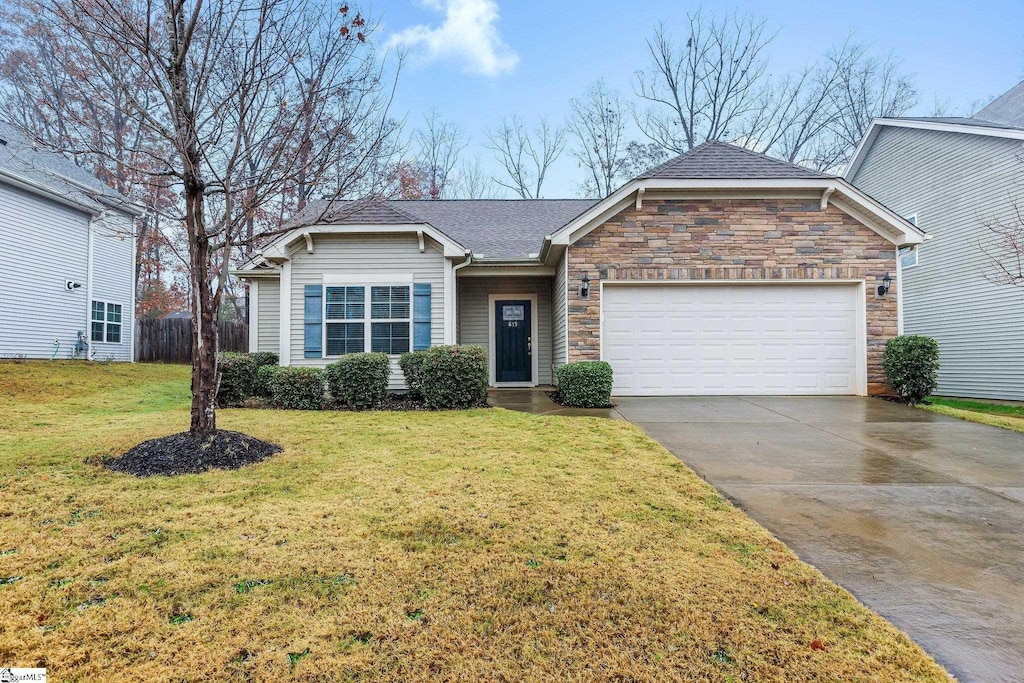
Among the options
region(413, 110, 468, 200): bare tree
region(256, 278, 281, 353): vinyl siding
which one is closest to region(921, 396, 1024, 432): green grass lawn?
region(256, 278, 281, 353): vinyl siding

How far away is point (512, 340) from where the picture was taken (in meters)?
11.8

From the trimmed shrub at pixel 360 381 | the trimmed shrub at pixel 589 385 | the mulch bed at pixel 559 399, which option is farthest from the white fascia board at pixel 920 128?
the trimmed shrub at pixel 360 381

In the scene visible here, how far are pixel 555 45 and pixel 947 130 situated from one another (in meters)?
11.2

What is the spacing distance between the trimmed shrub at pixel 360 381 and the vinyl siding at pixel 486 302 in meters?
3.64

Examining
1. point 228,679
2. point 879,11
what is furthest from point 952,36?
point 228,679

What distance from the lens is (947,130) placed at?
11688 millimetres

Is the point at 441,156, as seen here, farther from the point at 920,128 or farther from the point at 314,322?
the point at 920,128

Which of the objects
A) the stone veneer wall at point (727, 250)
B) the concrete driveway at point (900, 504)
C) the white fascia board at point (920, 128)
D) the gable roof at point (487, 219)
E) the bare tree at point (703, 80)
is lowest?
the concrete driveway at point (900, 504)

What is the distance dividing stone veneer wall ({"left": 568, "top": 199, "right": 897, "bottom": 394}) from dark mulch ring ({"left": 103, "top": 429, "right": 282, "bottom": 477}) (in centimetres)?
571

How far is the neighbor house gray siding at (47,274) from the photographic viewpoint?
1155 centimetres

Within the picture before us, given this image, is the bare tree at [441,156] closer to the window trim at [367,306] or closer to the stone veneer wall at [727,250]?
the window trim at [367,306]

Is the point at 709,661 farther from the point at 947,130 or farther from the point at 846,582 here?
the point at 947,130

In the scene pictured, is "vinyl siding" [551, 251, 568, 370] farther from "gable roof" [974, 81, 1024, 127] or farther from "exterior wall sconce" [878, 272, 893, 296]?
"gable roof" [974, 81, 1024, 127]

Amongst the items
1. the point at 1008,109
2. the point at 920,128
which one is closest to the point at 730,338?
the point at 920,128
